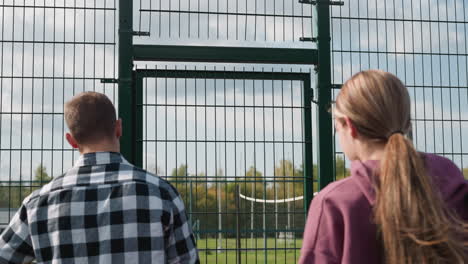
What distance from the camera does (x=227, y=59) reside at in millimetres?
4242

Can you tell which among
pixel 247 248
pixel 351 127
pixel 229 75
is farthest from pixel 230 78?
pixel 351 127

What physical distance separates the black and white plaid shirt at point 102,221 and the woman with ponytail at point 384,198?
720 mm

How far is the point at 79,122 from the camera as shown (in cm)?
225

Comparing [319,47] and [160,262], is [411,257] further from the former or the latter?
[319,47]

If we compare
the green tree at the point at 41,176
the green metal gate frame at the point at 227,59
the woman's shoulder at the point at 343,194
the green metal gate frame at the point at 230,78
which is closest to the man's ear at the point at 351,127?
the woman's shoulder at the point at 343,194

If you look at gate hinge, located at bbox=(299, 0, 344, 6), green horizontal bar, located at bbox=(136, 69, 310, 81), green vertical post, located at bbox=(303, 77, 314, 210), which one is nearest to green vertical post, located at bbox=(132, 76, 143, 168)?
green horizontal bar, located at bbox=(136, 69, 310, 81)

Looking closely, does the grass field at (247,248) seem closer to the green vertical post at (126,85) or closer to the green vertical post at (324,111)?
the green vertical post at (324,111)

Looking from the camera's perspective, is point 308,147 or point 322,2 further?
point 308,147

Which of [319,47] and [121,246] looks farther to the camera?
[319,47]

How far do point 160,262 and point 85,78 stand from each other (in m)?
2.55

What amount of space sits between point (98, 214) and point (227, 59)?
233 centimetres

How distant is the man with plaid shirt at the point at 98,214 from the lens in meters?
2.10

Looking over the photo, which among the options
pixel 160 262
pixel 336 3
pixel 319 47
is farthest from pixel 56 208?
pixel 336 3

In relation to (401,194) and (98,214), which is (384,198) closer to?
(401,194)
